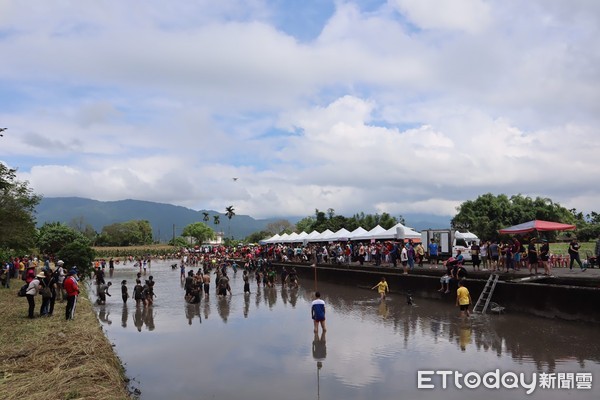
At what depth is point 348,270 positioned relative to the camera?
98.0 feet

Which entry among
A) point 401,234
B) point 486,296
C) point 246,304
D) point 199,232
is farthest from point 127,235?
point 486,296

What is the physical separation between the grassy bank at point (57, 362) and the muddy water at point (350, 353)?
3.13 feet

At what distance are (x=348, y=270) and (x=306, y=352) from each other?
18.2 m

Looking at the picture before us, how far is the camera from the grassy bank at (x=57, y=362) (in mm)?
7391

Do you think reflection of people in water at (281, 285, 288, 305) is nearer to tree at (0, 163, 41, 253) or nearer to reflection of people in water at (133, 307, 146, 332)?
reflection of people in water at (133, 307, 146, 332)

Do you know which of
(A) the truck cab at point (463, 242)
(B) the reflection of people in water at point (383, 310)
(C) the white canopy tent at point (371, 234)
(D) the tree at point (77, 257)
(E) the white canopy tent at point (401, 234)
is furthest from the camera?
(C) the white canopy tent at point (371, 234)

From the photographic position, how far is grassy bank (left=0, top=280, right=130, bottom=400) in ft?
24.2

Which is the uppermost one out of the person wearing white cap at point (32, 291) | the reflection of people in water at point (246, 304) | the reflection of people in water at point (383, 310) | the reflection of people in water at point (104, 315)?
the person wearing white cap at point (32, 291)

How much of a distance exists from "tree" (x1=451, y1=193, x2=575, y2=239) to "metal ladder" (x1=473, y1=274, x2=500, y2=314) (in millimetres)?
36414

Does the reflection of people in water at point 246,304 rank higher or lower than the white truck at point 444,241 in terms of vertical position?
lower

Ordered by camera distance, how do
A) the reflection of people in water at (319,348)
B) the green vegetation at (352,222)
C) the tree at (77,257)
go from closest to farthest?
the reflection of people in water at (319,348) < the tree at (77,257) < the green vegetation at (352,222)

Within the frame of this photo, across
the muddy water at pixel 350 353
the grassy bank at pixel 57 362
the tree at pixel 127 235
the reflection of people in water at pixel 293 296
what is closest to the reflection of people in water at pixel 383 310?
the muddy water at pixel 350 353

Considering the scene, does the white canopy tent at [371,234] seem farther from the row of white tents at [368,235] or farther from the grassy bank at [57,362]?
the grassy bank at [57,362]

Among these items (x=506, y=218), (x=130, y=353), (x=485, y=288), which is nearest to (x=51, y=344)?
(x=130, y=353)
